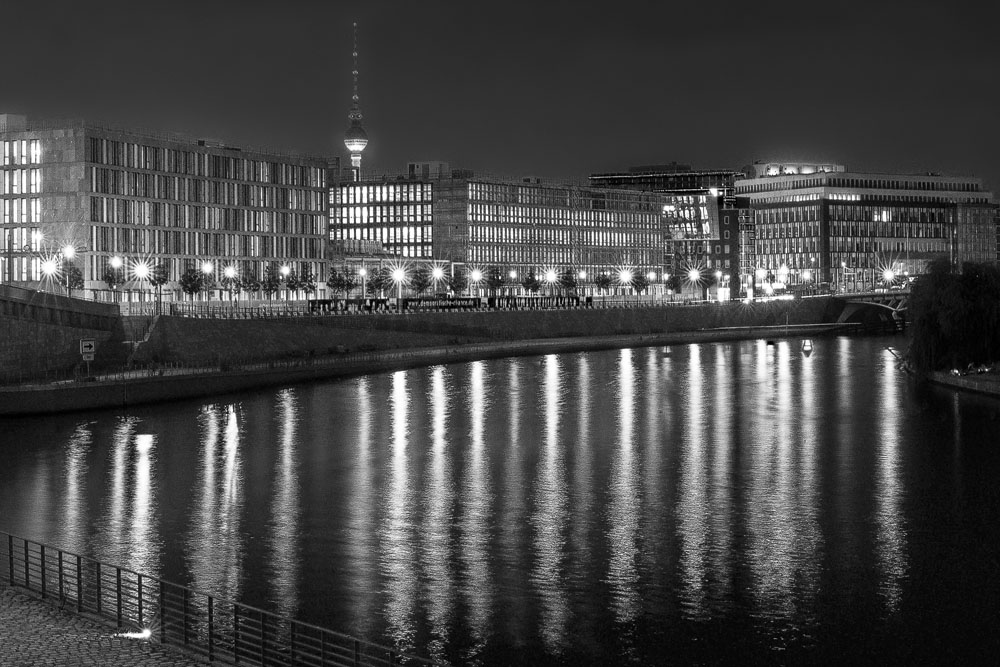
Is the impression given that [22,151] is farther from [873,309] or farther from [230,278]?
[873,309]

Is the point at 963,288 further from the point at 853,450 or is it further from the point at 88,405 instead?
the point at 88,405

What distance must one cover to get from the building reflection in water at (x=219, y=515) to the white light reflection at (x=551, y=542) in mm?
7146

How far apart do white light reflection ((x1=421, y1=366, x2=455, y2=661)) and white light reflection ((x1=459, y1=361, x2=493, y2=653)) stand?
43 cm

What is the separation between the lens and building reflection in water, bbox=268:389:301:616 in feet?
102

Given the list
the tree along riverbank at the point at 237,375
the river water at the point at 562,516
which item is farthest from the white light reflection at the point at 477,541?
the tree along riverbank at the point at 237,375

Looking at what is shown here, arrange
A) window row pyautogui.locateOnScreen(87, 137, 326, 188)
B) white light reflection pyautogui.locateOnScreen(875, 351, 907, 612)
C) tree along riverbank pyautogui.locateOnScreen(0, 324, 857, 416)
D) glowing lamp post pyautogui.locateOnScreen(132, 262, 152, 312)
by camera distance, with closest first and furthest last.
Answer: white light reflection pyautogui.locateOnScreen(875, 351, 907, 612) < tree along riverbank pyautogui.locateOnScreen(0, 324, 857, 416) < glowing lamp post pyautogui.locateOnScreen(132, 262, 152, 312) < window row pyautogui.locateOnScreen(87, 137, 326, 188)

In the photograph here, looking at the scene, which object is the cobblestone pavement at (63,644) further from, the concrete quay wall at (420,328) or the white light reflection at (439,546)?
the concrete quay wall at (420,328)

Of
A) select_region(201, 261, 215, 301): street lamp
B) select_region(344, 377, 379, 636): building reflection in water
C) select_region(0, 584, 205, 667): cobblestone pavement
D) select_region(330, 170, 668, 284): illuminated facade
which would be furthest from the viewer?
select_region(330, 170, 668, 284): illuminated facade

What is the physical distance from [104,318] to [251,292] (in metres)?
45.6

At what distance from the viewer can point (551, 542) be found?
36156mm

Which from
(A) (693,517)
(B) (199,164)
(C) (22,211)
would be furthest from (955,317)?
(C) (22,211)

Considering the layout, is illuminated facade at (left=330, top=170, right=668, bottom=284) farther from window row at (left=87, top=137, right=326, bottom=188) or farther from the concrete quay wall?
the concrete quay wall

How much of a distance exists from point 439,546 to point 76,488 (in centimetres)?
1613

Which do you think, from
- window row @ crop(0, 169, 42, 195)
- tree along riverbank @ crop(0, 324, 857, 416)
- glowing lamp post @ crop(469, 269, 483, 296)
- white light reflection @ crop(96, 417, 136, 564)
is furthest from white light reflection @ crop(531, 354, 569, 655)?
glowing lamp post @ crop(469, 269, 483, 296)
